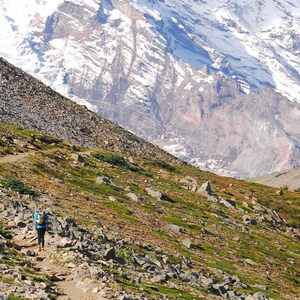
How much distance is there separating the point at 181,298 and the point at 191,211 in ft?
152

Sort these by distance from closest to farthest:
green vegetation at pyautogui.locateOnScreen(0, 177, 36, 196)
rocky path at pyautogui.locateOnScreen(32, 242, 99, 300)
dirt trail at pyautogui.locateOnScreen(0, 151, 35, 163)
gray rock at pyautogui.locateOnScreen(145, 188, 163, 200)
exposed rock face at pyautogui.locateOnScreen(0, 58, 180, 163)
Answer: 1. rocky path at pyautogui.locateOnScreen(32, 242, 99, 300)
2. green vegetation at pyautogui.locateOnScreen(0, 177, 36, 196)
3. dirt trail at pyautogui.locateOnScreen(0, 151, 35, 163)
4. gray rock at pyautogui.locateOnScreen(145, 188, 163, 200)
5. exposed rock face at pyautogui.locateOnScreen(0, 58, 180, 163)

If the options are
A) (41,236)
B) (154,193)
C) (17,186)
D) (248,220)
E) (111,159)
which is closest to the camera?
(41,236)

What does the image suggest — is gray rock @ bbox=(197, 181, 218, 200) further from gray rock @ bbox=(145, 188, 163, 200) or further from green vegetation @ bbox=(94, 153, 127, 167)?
gray rock @ bbox=(145, 188, 163, 200)

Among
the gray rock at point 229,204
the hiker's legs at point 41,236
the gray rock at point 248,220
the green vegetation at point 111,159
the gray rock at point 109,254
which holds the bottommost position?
the green vegetation at point 111,159

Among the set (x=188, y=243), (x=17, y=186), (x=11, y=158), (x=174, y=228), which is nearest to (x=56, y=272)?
(x=17, y=186)

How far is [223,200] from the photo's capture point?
9781 centimetres

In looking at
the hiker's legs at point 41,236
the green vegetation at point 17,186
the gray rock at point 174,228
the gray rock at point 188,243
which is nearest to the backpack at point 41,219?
the hiker's legs at point 41,236

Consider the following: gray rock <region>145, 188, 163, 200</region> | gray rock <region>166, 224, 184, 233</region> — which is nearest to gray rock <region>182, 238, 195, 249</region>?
gray rock <region>166, 224, 184, 233</region>

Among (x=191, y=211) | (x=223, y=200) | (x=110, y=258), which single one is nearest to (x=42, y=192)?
(x=110, y=258)

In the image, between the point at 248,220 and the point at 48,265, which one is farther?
the point at 248,220

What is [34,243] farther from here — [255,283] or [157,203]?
[157,203]

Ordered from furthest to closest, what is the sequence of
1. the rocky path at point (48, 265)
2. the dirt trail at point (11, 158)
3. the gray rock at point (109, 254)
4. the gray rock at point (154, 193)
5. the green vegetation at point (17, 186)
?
the gray rock at point (154, 193)
the dirt trail at point (11, 158)
the green vegetation at point (17, 186)
the gray rock at point (109, 254)
the rocky path at point (48, 265)

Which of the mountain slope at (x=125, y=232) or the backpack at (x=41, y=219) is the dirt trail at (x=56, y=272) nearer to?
the mountain slope at (x=125, y=232)

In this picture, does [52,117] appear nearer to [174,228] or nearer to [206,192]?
[206,192]
